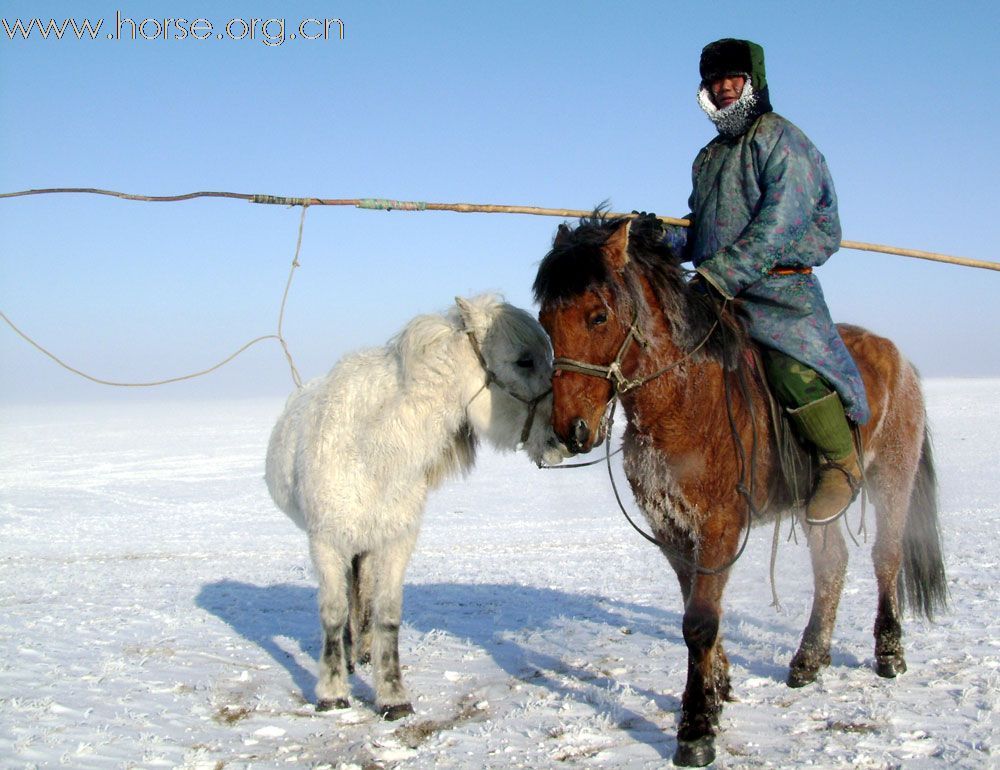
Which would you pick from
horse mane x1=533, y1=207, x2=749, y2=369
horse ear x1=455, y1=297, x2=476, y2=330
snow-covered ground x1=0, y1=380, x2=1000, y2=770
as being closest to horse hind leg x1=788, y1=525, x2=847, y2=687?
snow-covered ground x1=0, y1=380, x2=1000, y2=770

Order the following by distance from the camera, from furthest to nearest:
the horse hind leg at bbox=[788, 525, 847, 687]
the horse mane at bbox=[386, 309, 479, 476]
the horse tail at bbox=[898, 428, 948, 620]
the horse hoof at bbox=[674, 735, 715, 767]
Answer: the horse tail at bbox=[898, 428, 948, 620], the horse hind leg at bbox=[788, 525, 847, 687], the horse mane at bbox=[386, 309, 479, 476], the horse hoof at bbox=[674, 735, 715, 767]

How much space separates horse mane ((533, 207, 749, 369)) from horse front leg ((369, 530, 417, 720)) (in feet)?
6.60

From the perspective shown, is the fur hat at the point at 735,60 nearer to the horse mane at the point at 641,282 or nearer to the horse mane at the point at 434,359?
the horse mane at the point at 641,282

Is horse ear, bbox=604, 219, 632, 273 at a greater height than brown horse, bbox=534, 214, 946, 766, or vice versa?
horse ear, bbox=604, 219, 632, 273

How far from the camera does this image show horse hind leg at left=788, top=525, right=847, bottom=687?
506 cm

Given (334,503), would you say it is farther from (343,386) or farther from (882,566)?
(882,566)

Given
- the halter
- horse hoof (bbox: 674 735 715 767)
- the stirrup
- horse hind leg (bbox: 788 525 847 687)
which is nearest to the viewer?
horse hoof (bbox: 674 735 715 767)

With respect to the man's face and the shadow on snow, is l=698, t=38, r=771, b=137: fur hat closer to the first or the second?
the man's face

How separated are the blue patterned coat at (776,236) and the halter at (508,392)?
1163 millimetres

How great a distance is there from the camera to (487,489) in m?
19.2

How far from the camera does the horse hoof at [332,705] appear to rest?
15.9 feet

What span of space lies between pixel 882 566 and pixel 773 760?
2.12 m

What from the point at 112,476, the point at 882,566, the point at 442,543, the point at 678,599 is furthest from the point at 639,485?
the point at 112,476

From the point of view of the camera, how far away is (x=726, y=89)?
4.47 metres
